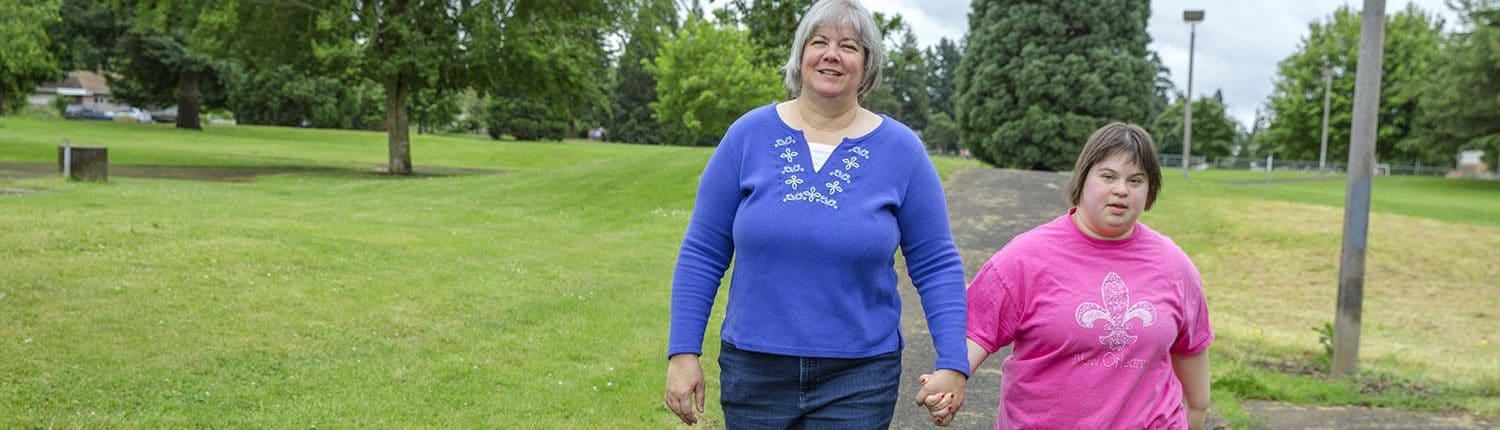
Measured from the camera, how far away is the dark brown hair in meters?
2.99

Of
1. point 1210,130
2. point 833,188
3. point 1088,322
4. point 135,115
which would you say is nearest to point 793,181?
point 833,188

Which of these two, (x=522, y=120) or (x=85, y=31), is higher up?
(x=85, y=31)

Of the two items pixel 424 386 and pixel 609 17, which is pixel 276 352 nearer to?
pixel 424 386

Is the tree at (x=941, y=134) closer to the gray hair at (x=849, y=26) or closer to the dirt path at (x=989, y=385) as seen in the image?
the dirt path at (x=989, y=385)

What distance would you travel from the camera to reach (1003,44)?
1575 inches

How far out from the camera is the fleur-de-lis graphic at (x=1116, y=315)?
2.89 m

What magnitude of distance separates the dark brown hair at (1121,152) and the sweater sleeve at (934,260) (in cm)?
49

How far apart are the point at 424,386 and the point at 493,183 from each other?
1689 centimetres

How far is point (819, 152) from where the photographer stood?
8.70 ft

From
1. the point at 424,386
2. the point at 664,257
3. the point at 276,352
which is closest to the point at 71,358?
the point at 276,352

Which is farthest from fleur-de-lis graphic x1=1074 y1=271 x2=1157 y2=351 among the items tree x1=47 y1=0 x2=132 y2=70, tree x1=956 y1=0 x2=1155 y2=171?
tree x1=47 y1=0 x2=132 y2=70

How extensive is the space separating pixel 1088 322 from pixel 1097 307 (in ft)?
0.15

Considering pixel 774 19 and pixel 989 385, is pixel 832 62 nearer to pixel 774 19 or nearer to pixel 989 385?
pixel 989 385

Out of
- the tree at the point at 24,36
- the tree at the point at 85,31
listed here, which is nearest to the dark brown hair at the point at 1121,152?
the tree at the point at 24,36
